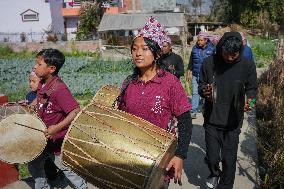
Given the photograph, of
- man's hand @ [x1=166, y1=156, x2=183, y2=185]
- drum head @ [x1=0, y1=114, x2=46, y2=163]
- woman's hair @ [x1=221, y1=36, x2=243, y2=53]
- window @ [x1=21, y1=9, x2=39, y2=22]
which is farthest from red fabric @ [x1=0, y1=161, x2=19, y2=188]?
window @ [x1=21, y1=9, x2=39, y2=22]

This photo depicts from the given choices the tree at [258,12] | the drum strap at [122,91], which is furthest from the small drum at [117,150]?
the tree at [258,12]

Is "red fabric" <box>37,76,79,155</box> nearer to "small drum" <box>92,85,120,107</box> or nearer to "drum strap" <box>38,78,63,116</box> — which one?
"drum strap" <box>38,78,63,116</box>

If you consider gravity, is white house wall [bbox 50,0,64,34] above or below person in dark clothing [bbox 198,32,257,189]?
above

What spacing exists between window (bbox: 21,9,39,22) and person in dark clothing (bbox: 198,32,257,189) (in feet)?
115

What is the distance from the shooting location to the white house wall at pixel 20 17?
36.1 m

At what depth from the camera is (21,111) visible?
338 cm

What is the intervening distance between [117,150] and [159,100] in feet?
1.79

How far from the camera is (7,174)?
441 centimetres

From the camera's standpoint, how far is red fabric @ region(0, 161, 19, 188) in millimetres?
4328

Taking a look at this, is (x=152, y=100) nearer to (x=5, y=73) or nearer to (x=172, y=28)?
(x=5, y=73)

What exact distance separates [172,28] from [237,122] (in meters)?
28.9

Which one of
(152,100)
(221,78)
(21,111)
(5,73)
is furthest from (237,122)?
(5,73)

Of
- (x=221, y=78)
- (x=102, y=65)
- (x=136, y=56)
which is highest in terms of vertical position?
(x=136, y=56)

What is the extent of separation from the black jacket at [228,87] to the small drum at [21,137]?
1.63m
